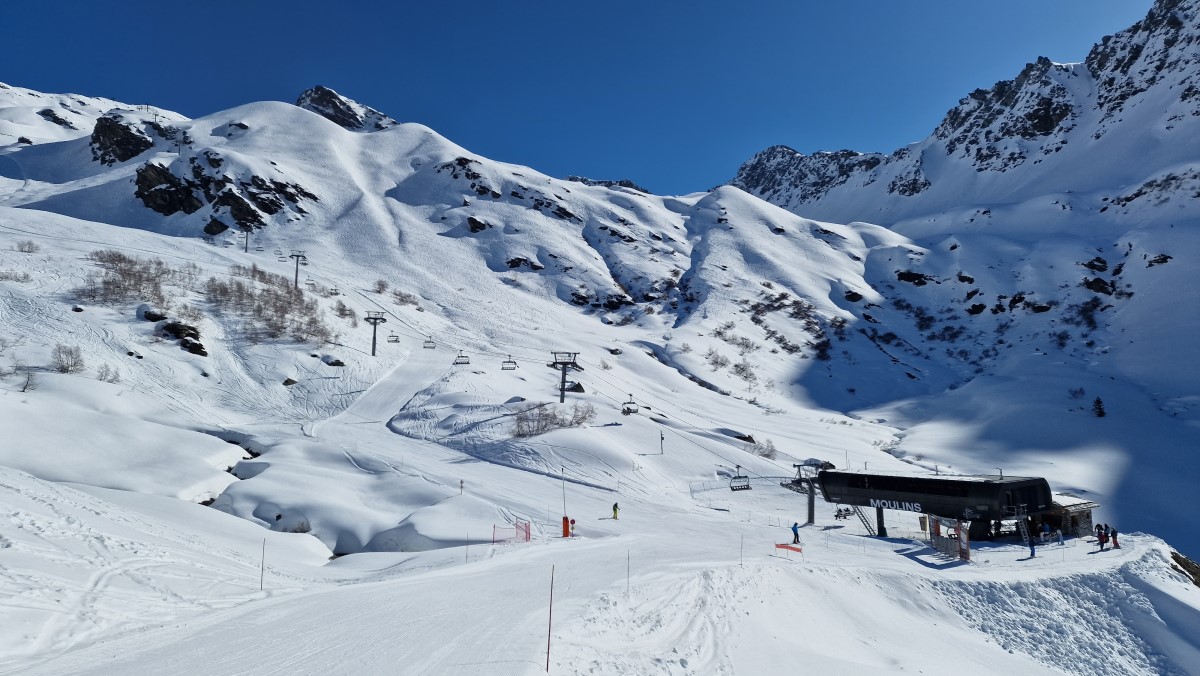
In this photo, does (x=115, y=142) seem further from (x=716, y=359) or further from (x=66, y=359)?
(x=716, y=359)

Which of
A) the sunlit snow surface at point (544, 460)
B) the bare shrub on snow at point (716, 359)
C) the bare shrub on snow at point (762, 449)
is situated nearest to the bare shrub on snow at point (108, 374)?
the sunlit snow surface at point (544, 460)

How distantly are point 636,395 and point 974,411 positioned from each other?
41.0 m

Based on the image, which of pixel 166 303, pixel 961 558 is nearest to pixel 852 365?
pixel 961 558

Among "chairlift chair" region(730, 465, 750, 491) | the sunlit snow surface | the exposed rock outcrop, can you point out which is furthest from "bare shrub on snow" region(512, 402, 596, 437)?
the exposed rock outcrop

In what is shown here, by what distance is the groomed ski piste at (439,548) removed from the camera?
42.3 ft

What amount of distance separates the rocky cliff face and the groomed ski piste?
113 metres

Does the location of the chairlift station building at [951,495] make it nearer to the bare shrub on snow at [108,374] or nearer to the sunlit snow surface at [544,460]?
the sunlit snow surface at [544,460]

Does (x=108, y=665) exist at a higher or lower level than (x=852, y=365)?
lower

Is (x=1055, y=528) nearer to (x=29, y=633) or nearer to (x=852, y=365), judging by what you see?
(x=29, y=633)

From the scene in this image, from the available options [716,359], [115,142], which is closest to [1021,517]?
[716,359]

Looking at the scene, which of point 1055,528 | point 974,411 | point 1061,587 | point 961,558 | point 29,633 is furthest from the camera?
point 974,411

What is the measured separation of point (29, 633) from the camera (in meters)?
11.3

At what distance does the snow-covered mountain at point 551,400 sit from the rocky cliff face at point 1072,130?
179 cm

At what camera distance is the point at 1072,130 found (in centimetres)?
15562
